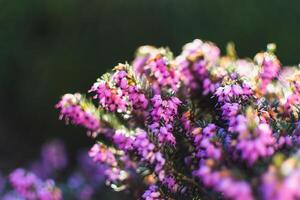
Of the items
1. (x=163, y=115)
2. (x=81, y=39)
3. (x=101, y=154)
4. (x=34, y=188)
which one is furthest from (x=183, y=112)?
(x=81, y=39)

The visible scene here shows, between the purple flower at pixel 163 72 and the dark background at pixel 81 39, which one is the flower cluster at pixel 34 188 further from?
the dark background at pixel 81 39

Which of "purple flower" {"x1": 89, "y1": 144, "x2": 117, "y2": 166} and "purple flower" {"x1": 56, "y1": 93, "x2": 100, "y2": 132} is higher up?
"purple flower" {"x1": 56, "y1": 93, "x2": 100, "y2": 132}

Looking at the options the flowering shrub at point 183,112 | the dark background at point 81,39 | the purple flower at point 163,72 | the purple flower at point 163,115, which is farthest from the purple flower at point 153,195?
the dark background at point 81,39

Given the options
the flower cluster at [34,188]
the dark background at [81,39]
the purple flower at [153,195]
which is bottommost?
the purple flower at [153,195]

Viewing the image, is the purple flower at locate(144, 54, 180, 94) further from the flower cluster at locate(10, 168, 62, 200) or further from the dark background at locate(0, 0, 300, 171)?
the dark background at locate(0, 0, 300, 171)

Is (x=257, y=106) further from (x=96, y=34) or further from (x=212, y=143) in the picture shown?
(x=96, y=34)

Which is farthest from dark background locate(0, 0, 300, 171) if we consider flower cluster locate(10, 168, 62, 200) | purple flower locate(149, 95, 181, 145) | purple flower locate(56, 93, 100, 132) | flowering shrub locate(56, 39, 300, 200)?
purple flower locate(149, 95, 181, 145)

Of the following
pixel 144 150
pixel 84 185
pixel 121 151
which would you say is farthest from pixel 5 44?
pixel 144 150
